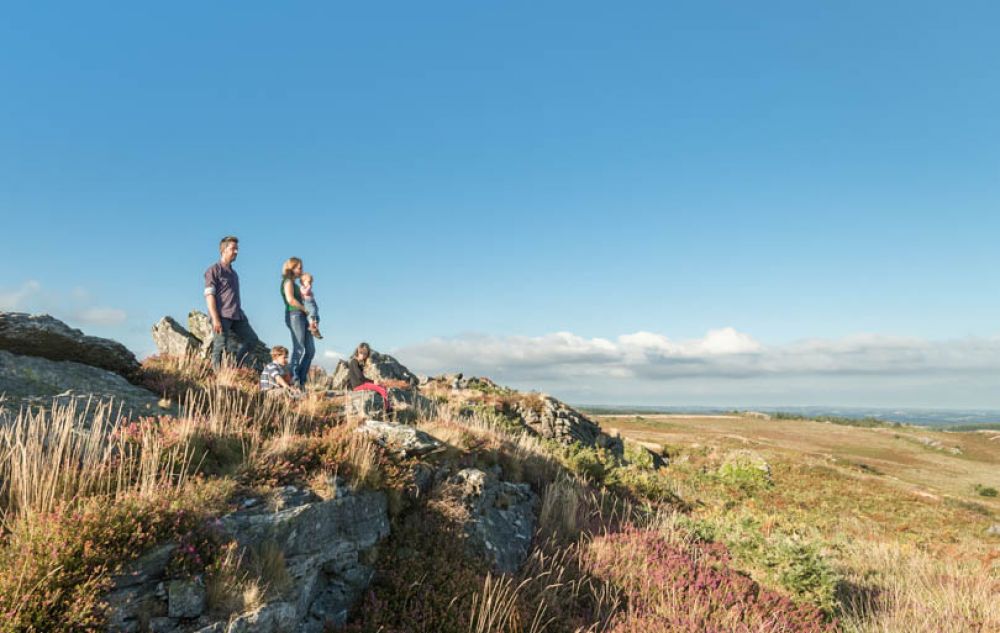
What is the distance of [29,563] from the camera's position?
11.8ft

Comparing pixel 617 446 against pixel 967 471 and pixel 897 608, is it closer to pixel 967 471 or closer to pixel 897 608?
pixel 897 608

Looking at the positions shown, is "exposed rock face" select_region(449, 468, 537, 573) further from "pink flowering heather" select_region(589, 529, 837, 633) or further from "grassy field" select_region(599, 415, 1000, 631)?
"grassy field" select_region(599, 415, 1000, 631)

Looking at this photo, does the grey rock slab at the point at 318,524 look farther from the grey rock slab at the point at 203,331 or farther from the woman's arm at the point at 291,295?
the grey rock slab at the point at 203,331

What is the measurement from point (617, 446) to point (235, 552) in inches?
829

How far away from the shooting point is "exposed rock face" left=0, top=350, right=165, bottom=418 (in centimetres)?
636

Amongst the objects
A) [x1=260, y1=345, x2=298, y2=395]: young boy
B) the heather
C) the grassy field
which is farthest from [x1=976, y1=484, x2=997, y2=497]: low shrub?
[x1=260, y1=345, x2=298, y2=395]: young boy

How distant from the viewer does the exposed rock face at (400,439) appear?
24.5ft

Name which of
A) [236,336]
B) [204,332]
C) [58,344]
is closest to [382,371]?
[204,332]

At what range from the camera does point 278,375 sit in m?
10.1

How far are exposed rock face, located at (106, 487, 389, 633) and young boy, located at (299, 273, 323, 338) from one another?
17.6ft

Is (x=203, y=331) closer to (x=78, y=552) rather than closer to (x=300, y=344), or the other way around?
(x=300, y=344)

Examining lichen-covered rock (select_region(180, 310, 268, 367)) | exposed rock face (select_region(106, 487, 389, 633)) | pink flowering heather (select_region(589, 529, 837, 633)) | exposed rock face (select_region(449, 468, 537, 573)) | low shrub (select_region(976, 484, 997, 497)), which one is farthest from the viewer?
low shrub (select_region(976, 484, 997, 497))

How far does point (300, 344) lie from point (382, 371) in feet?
36.8

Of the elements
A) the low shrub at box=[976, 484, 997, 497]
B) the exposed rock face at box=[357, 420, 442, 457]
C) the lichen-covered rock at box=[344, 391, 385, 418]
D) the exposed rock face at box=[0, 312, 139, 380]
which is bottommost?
the low shrub at box=[976, 484, 997, 497]
